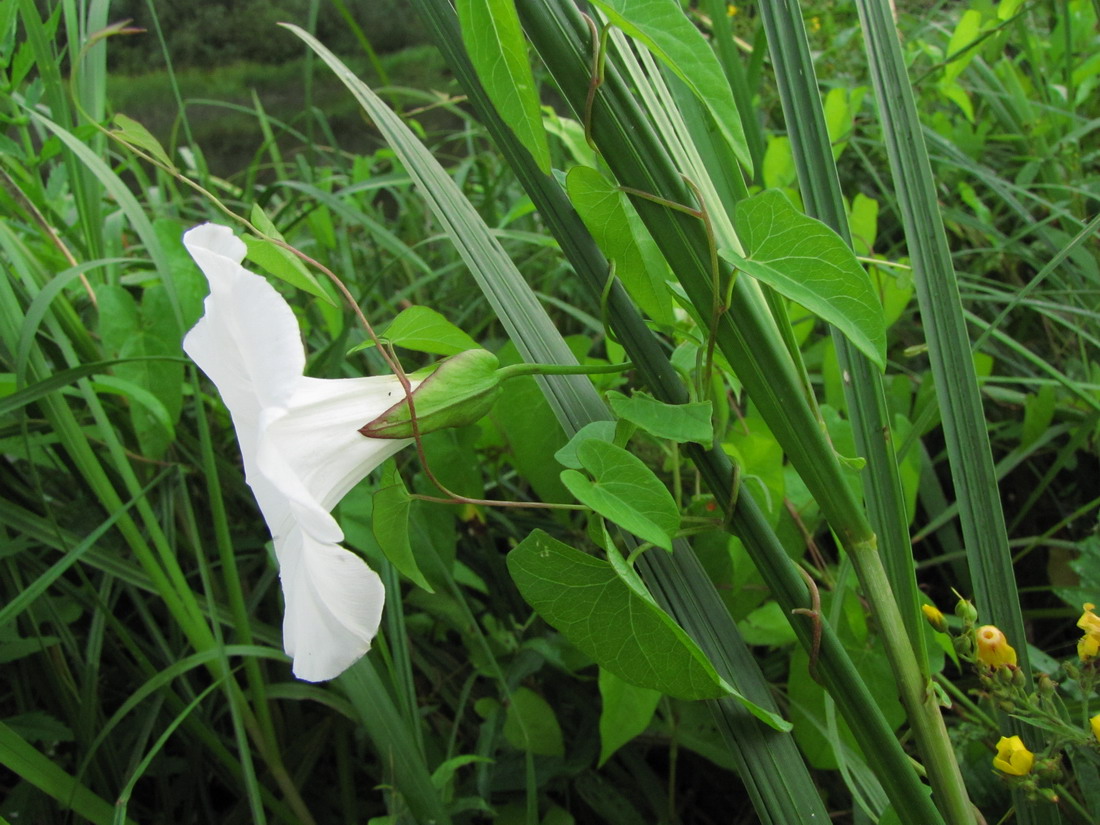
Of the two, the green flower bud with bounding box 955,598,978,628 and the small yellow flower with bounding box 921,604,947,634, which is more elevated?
the green flower bud with bounding box 955,598,978,628

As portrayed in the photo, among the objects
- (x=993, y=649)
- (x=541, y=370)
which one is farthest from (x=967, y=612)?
(x=541, y=370)

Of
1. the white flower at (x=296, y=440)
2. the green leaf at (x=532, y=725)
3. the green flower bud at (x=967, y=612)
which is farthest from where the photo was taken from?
the green leaf at (x=532, y=725)

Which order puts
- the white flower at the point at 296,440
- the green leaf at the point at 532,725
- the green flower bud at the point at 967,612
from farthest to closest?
the green leaf at the point at 532,725 < the green flower bud at the point at 967,612 < the white flower at the point at 296,440

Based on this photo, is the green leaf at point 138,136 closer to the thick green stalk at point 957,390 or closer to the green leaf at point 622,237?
the green leaf at point 622,237

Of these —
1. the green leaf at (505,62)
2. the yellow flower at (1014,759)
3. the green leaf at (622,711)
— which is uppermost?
the green leaf at (505,62)

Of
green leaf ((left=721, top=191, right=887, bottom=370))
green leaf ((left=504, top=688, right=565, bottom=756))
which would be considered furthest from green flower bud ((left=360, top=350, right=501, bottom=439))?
green leaf ((left=504, top=688, right=565, bottom=756))

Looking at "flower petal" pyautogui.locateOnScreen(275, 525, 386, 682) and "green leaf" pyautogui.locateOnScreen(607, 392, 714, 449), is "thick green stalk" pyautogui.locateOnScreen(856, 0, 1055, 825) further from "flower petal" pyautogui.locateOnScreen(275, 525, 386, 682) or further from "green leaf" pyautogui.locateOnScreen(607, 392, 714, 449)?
"flower petal" pyautogui.locateOnScreen(275, 525, 386, 682)

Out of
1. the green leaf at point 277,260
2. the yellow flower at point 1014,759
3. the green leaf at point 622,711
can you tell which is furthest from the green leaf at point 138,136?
the yellow flower at point 1014,759
